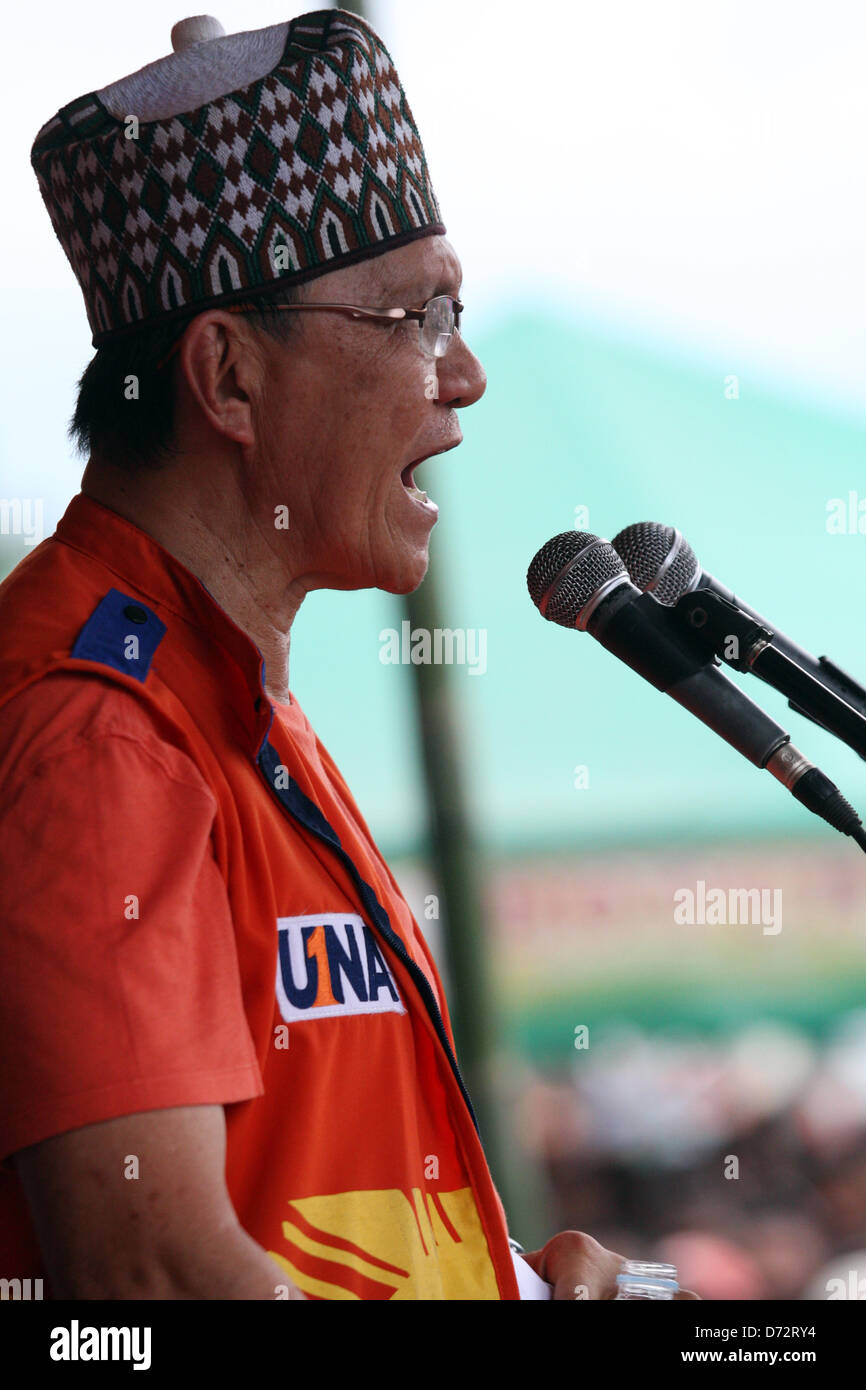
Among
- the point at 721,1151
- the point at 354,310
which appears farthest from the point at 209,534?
the point at 721,1151

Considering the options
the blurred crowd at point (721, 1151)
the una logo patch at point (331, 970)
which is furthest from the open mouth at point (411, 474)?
the blurred crowd at point (721, 1151)

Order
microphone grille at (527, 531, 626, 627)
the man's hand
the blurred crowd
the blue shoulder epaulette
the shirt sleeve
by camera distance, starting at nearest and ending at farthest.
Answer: the shirt sleeve < the blue shoulder epaulette < microphone grille at (527, 531, 626, 627) < the man's hand < the blurred crowd

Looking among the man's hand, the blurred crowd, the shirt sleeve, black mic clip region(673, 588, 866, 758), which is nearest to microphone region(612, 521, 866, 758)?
black mic clip region(673, 588, 866, 758)

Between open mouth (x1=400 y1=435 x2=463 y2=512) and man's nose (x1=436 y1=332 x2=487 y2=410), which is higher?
man's nose (x1=436 y1=332 x2=487 y2=410)

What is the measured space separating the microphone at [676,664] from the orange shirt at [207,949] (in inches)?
12.2

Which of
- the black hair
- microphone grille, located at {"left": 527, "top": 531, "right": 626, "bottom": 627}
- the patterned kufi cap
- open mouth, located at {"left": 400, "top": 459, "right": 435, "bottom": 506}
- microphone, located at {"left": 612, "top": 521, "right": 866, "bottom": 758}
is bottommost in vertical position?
microphone, located at {"left": 612, "top": 521, "right": 866, "bottom": 758}

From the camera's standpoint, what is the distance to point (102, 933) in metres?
0.89

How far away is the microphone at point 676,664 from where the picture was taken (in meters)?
1.11

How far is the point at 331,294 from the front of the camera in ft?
4.24

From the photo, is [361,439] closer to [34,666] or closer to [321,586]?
[321,586]

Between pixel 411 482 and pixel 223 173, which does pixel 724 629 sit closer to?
pixel 411 482

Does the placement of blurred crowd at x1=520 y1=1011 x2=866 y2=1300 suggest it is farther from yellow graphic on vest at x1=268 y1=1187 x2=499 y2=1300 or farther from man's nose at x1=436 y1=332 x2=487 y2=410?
man's nose at x1=436 y1=332 x2=487 y2=410

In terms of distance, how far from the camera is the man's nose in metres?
1.37
